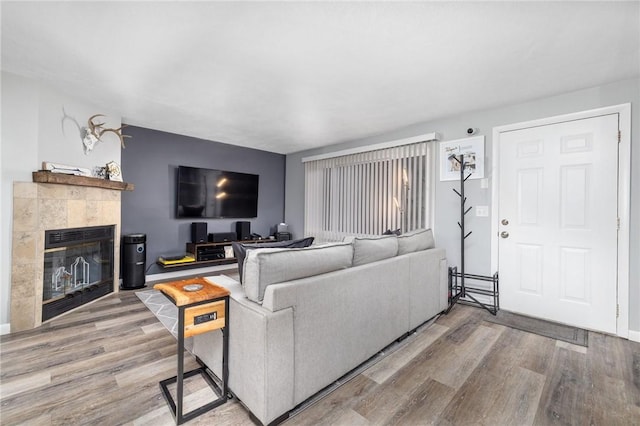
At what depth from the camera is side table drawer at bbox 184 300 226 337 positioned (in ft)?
4.83

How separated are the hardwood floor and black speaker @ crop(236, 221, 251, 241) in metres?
2.59

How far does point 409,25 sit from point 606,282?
2978 mm

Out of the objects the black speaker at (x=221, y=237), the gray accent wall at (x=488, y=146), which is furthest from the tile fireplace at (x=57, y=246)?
the gray accent wall at (x=488, y=146)

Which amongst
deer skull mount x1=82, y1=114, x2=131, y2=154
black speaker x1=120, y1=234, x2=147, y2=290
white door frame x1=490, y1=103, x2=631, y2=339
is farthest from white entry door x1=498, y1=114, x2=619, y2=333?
deer skull mount x1=82, y1=114, x2=131, y2=154

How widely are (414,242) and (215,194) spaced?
357cm

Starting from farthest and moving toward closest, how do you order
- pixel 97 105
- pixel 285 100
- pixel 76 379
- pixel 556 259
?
pixel 97 105, pixel 285 100, pixel 556 259, pixel 76 379

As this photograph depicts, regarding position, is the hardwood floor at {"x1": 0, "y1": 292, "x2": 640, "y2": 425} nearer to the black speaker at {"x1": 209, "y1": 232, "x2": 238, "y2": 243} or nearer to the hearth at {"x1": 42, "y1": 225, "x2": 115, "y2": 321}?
the hearth at {"x1": 42, "y1": 225, "x2": 115, "y2": 321}

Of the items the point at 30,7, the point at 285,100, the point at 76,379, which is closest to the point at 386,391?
the point at 76,379

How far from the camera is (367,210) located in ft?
15.3

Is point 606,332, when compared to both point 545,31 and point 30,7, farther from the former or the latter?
point 30,7

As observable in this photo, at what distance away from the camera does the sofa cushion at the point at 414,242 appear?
2.64m

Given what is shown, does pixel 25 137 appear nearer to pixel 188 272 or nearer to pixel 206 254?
pixel 206 254

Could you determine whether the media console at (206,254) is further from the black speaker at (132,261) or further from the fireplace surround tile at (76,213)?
the fireplace surround tile at (76,213)

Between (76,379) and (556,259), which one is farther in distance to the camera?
(556,259)
